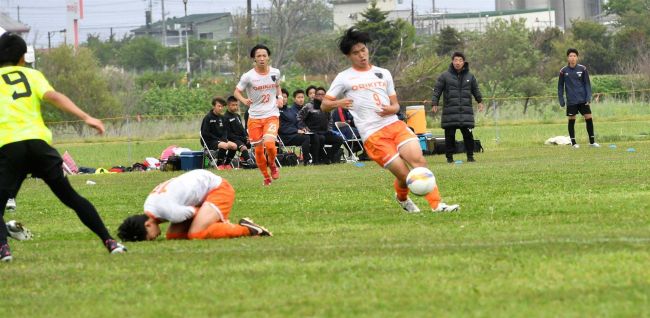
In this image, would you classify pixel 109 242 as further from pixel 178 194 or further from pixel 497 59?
pixel 497 59

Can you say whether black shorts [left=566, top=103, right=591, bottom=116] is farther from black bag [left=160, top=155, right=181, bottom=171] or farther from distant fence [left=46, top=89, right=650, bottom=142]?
distant fence [left=46, top=89, right=650, bottom=142]

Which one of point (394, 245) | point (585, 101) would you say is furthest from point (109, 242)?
point (585, 101)

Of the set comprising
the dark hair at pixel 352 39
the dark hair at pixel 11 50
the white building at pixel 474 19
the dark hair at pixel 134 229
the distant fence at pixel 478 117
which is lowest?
the dark hair at pixel 134 229

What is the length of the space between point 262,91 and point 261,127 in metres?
0.56

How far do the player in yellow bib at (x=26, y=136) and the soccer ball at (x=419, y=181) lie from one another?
3.31m

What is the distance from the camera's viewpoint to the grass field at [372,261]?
7.12 metres

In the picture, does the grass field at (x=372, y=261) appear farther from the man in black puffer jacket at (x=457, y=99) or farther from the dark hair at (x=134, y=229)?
the man in black puffer jacket at (x=457, y=99)

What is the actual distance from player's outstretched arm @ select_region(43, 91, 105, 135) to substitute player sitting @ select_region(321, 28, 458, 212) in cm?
368

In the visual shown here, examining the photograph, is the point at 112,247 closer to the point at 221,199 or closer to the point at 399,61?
the point at 221,199

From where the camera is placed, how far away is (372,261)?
28.6 ft

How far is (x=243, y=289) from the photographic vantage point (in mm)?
7809

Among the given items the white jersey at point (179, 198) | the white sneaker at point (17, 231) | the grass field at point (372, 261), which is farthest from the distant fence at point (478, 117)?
the white jersey at point (179, 198)

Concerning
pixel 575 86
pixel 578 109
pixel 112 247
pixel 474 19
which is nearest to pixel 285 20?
pixel 474 19

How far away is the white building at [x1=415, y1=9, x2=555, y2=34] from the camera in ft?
409
